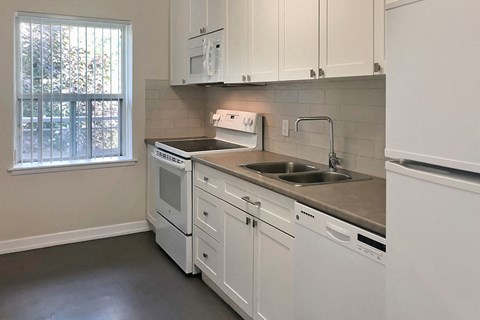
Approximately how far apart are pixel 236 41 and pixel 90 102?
67.0 inches

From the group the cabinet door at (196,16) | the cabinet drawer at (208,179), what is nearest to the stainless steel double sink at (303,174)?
the cabinet drawer at (208,179)

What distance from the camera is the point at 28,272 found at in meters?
3.29

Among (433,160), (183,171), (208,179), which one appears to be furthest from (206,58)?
(433,160)

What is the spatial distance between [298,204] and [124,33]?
2.95 metres

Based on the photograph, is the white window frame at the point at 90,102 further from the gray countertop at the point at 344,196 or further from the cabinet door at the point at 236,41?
the gray countertop at the point at 344,196

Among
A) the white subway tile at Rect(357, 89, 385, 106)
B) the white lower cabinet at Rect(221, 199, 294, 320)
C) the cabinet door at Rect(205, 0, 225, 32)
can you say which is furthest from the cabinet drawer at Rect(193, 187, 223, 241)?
the cabinet door at Rect(205, 0, 225, 32)

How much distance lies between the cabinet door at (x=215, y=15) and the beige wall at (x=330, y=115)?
0.59 m

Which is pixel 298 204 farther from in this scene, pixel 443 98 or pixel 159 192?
pixel 159 192

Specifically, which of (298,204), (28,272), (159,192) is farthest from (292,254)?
(28,272)

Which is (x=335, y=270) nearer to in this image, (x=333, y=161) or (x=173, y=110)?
(x=333, y=161)

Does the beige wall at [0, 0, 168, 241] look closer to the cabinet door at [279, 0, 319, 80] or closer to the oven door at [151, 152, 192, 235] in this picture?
the oven door at [151, 152, 192, 235]

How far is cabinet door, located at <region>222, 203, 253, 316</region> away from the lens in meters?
2.42

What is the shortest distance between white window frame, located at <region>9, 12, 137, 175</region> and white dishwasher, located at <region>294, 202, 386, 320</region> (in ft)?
8.74

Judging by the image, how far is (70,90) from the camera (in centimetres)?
388
